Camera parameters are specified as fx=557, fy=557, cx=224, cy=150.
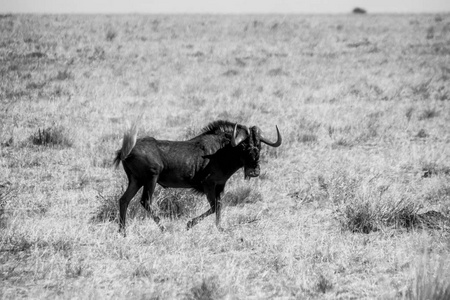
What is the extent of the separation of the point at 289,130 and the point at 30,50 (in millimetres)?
14071

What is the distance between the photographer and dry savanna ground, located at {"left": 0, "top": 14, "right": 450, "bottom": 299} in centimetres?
492

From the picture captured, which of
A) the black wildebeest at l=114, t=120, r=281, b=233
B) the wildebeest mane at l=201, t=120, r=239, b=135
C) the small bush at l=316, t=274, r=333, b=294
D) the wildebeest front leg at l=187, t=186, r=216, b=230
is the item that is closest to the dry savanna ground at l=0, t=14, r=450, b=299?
the small bush at l=316, t=274, r=333, b=294

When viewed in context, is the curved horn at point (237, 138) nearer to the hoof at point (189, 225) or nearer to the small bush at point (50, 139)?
the hoof at point (189, 225)

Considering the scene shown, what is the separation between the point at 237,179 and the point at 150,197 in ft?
8.40

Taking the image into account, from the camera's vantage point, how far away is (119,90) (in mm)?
16156

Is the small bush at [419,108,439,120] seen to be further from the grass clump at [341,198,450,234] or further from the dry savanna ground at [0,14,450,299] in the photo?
the grass clump at [341,198,450,234]

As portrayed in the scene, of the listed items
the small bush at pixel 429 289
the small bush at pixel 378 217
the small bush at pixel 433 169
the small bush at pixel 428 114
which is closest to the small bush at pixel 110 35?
the small bush at pixel 428 114

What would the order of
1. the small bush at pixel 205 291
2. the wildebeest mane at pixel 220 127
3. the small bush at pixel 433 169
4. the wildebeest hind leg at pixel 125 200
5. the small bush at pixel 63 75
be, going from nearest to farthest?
the small bush at pixel 205 291, the wildebeest hind leg at pixel 125 200, the wildebeest mane at pixel 220 127, the small bush at pixel 433 169, the small bush at pixel 63 75

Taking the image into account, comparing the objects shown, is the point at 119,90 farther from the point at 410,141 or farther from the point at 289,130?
the point at 410,141

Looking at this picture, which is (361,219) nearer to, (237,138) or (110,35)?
(237,138)

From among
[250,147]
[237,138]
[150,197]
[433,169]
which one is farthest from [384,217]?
[433,169]

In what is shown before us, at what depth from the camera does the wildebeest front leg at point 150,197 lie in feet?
20.8

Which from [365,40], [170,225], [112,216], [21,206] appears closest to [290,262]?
[170,225]

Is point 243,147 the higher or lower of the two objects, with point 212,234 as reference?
higher
